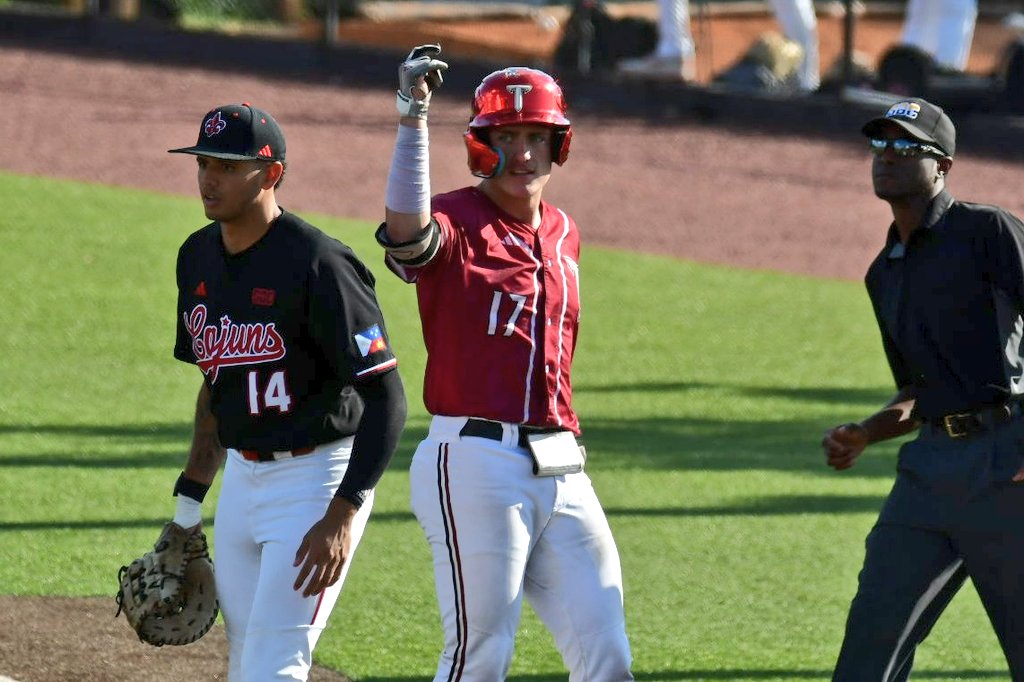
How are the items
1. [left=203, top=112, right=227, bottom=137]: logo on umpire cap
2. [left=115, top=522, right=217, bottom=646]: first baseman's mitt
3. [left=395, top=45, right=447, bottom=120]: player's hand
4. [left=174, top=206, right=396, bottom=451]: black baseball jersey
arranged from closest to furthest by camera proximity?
Answer: [left=395, top=45, right=447, bottom=120]: player's hand < [left=174, top=206, right=396, bottom=451]: black baseball jersey < [left=203, top=112, right=227, bottom=137]: logo on umpire cap < [left=115, top=522, right=217, bottom=646]: first baseman's mitt

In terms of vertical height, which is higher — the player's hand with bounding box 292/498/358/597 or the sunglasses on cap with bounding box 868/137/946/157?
the sunglasses on cap with bounding box 868/137/946/157

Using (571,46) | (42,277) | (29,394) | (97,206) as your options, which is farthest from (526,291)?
(571,46)

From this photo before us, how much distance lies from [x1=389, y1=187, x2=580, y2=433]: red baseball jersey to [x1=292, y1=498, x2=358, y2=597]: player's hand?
1.30ft

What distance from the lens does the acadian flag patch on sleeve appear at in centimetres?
447

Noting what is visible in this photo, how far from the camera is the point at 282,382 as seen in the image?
4.59 metres

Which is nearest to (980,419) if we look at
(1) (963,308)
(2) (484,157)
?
(1) (963,308)

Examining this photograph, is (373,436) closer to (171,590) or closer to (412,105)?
(412,105)

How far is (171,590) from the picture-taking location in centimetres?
494

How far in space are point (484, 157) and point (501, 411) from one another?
0.68 meters

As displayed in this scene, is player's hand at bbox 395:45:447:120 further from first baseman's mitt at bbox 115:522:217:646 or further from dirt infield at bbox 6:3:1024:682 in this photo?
dirt infield at bbox 6:3:1024:682

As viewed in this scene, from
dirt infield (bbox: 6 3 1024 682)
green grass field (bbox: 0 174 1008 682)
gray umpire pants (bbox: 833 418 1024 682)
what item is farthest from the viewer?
dirt infield (bbox: 6 3 1024 682)

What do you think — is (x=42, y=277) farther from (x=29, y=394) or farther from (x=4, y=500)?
(x=4, y=500)

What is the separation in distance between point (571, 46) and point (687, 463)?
9.70m

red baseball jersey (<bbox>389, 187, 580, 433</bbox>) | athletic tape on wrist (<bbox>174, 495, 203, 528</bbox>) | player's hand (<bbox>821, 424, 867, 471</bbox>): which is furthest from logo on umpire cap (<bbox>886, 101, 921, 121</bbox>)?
athletic tape on wrist (<bbox>174, 495, 203, 528</bbox>)
